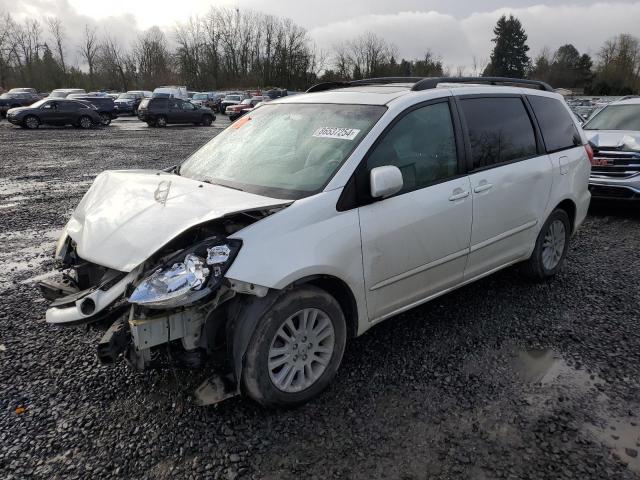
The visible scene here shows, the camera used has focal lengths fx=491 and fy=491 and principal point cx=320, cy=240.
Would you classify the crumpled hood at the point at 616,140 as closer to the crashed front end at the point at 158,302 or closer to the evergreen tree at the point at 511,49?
the crashed front end at the point at 158,302

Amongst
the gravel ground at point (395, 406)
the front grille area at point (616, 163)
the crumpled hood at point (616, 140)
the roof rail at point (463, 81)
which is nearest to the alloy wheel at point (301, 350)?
the gravel ground at point (395, 406)

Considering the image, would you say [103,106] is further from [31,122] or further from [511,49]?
[511,49]

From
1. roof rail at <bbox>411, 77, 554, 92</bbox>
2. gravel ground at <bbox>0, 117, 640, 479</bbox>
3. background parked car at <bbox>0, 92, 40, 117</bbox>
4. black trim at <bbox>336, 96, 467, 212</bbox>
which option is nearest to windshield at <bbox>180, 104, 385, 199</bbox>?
black trim at <bbox>336, 96, 467, 212</bbox>

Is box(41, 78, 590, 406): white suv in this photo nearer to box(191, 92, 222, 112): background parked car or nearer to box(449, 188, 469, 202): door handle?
box(449, 188, 469, 202): door handle

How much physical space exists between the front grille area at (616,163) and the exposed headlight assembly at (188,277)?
271 inches

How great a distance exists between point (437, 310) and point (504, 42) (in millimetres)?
83362

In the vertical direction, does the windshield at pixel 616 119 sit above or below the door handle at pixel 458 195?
above

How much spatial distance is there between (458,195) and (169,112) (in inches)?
1093

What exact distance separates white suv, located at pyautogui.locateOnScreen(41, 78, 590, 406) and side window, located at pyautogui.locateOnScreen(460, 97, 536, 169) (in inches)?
0.6

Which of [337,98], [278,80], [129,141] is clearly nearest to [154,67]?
[278,80]

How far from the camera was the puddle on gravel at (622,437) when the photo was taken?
2539mm

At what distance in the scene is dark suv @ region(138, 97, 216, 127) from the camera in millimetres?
28000

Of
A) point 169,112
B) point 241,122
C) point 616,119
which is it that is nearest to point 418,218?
point 241,122

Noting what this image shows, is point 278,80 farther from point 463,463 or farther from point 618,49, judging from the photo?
point 463,463
